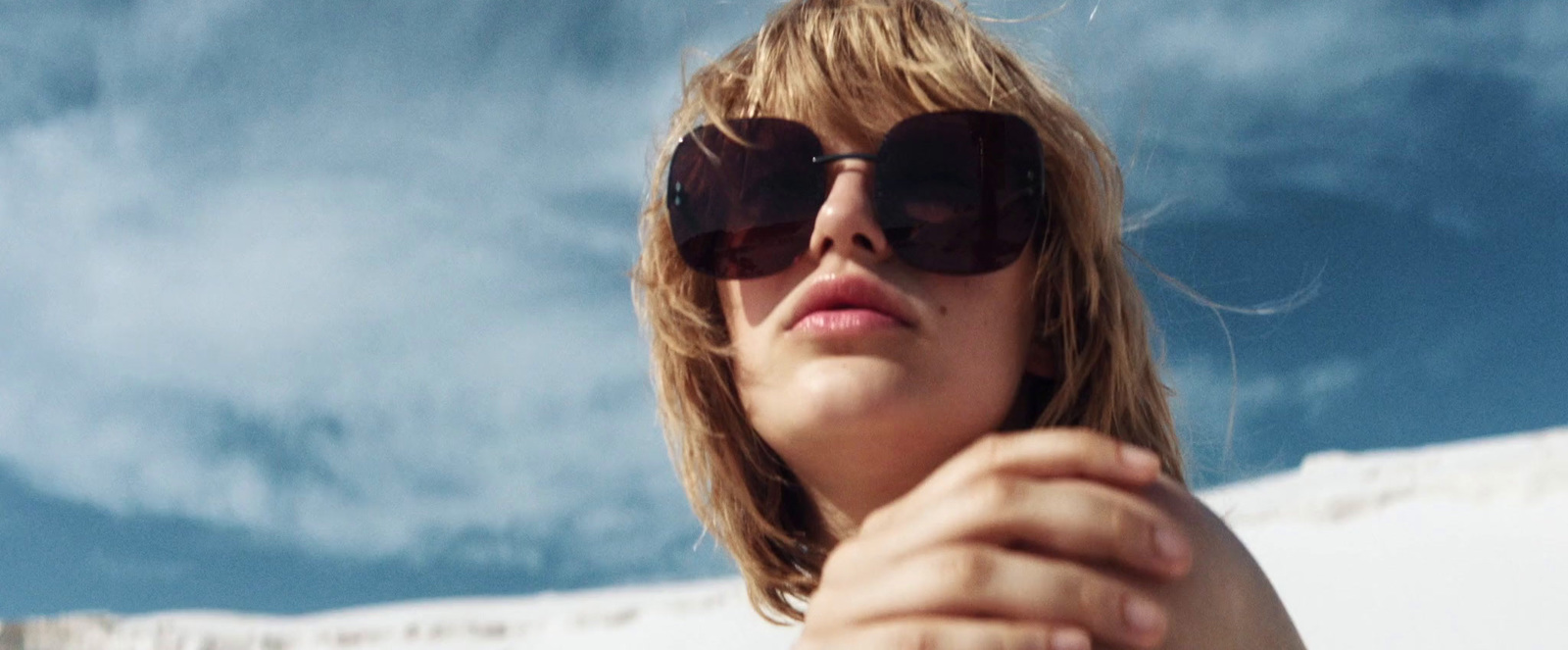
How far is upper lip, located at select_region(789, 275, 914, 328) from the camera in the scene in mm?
1364

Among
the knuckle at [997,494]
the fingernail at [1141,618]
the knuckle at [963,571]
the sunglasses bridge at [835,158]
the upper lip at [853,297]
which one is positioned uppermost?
the sunglasses bridge at [835,158]

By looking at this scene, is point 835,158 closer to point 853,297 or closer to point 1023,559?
point 853,297

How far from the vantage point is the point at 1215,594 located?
1.03 metres

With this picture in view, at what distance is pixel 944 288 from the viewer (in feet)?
4.64

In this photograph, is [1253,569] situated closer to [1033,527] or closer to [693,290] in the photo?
[1033,527]

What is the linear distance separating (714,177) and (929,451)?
1.52 feet

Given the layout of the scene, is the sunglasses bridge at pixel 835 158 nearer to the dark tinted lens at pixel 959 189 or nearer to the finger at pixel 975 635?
the dark tinted lens at pixel 959 189

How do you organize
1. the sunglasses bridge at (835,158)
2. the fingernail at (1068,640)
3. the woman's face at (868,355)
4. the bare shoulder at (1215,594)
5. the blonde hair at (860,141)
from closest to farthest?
the fingernail at (1068,640)
the bare shoulder at (1215,594)
the woman's face at (868,355)
the sunglasses bridge at (835,158)
the blonde hair at (860,141)

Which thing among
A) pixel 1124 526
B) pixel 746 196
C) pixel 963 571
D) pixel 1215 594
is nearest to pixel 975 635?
pixel 963 571

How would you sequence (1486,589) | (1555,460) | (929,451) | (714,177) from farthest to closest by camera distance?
(1555,460)
(1486,589)
(714,177)
(929,451)

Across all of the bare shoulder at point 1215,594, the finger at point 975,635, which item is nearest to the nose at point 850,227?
the bare shoulder at point 1215,594

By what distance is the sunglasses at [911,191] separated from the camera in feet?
4.62

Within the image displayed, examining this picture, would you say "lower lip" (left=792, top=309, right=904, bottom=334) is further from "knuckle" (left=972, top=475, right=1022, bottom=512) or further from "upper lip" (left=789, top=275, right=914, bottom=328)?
"knuckle" (left=972, top=475, right=1022, bottom=512)

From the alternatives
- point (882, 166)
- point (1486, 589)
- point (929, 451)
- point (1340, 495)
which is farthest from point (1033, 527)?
point (1340, 495)
